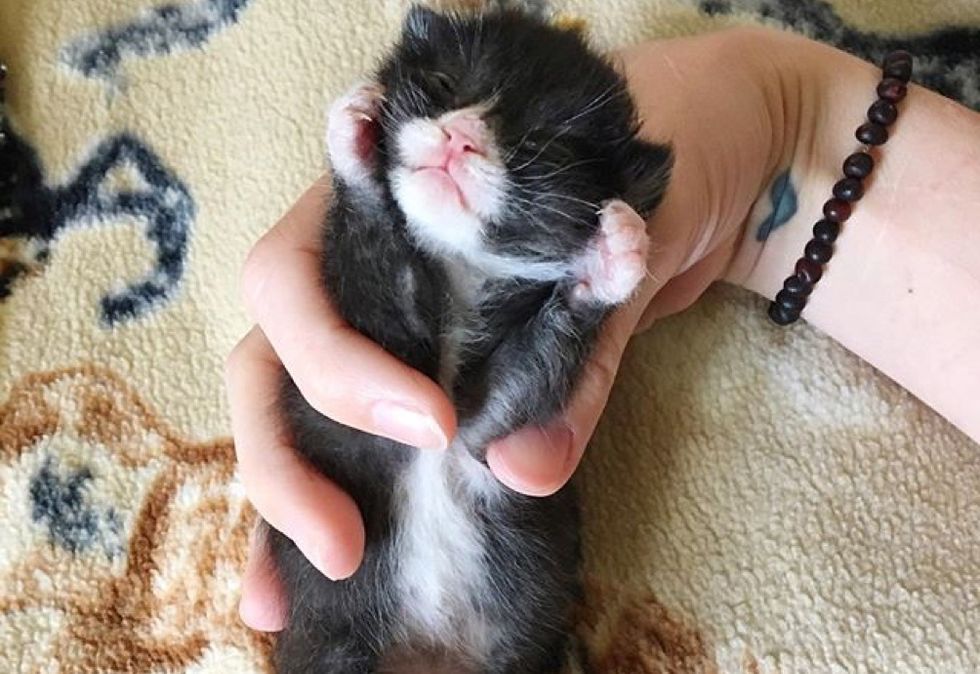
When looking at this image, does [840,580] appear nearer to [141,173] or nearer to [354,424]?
[354,424]

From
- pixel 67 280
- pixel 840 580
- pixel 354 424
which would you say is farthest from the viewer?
pixel 67 280

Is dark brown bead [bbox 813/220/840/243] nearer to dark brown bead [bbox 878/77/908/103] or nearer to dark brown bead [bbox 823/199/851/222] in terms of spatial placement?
dark brown bead [bbox 823/199/851/222]

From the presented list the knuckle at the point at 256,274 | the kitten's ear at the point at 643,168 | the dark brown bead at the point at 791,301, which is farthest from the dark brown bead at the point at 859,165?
the knuckle at the point at 256,274

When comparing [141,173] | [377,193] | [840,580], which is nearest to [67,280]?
[141,173]

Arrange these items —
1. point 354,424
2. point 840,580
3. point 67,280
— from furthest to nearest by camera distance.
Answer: point 67,280, point 840,580, point 354,424

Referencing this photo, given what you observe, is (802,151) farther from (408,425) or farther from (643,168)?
(408,425)
